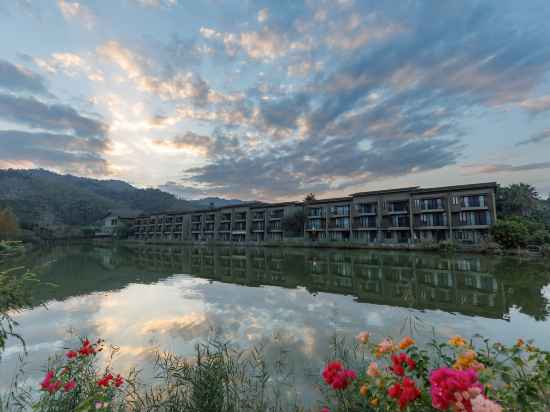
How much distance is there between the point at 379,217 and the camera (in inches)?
2013

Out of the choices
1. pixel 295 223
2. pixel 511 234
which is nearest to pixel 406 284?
pixel 511 234

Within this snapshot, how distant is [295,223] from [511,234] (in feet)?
128

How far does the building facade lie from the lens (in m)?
42.6

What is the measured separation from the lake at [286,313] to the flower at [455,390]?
4.31 m

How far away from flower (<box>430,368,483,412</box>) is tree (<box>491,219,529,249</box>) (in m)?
43.2

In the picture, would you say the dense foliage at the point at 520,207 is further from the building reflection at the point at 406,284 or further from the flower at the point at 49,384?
the flower at the point at 49,384

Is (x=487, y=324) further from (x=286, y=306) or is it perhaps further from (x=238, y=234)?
(x=238, y=234)

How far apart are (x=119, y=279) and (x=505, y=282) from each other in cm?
3045

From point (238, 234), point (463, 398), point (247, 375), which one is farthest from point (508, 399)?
point (238, 234)

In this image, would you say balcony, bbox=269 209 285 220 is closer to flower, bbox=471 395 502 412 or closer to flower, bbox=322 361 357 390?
flower, bbox=322 361 357 390

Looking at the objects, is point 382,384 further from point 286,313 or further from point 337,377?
point 286,313

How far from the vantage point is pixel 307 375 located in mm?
6277

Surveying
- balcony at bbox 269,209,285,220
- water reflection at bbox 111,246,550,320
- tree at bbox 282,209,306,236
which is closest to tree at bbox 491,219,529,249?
water reflection at bbox 111,246,550,320

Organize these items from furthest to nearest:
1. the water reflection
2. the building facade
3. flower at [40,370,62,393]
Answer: the building facade → the water reflection → flower at [40,370,62,393]
